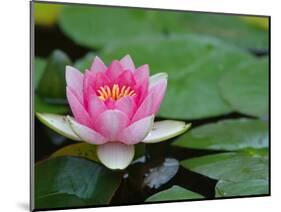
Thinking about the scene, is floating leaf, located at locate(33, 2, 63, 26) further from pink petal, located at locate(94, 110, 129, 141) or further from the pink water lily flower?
pink petal, located at locate(94, 110, 129, 141)

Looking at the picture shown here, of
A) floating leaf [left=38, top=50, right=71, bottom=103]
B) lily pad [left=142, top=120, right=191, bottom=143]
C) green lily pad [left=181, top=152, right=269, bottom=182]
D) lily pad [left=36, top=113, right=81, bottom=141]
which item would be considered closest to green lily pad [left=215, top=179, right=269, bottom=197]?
green lily pad [left=181, top=152, right=269, bottom=182]

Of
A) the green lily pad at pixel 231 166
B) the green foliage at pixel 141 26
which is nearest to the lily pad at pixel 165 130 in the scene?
the green lily pad at pixel 231 166

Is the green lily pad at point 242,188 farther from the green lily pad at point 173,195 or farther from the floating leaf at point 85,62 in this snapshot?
the floating leaf at point 85,62

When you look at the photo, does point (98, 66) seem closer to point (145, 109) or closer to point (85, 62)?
point (85, 62)

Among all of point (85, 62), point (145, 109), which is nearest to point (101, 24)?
point (85, 62)

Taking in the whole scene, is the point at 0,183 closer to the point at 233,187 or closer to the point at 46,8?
the point at 46,8
